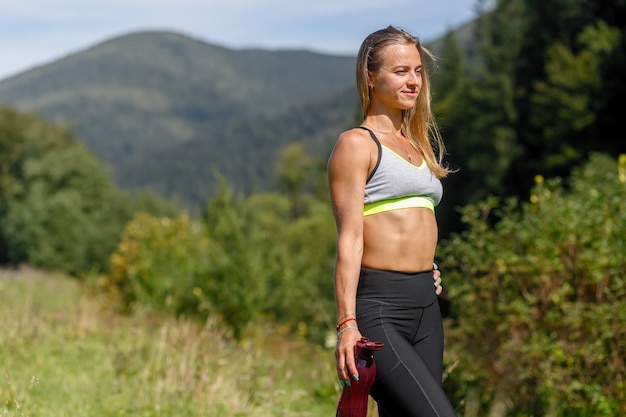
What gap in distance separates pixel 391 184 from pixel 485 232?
4308mm

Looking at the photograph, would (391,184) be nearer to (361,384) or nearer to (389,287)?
(389,287)

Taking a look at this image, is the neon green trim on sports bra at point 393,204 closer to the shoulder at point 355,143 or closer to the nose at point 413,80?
the shoulder at point 355,143

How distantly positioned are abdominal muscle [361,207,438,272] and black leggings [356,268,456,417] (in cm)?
3

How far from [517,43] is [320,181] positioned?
3583cm

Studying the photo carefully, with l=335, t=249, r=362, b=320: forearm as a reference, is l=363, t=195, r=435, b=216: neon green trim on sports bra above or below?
above

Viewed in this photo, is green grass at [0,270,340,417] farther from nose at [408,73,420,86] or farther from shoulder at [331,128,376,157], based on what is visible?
nose at [408,73,420,86]

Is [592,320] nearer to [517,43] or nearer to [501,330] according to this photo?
[501,330]

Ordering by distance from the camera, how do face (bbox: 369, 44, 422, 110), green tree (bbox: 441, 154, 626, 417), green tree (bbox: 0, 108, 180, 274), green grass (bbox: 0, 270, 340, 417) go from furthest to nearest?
green tree (bbox: 0, 108, 180, 274), green tree (bbox: 441, 154, 626, 417), green grass (bbox: 0, 270, 340, 417), face (bbox: 369, 44, 422, 110)

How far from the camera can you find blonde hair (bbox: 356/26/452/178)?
9.95ft

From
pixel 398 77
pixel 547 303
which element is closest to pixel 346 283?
pixel 398 77

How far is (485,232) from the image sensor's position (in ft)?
23.1

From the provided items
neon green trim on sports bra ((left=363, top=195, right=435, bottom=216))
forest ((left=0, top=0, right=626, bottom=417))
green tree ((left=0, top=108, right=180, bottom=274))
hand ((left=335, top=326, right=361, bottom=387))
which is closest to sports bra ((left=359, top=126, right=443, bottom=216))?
neon green trim on sports bra ((left=363, top=195, right=435, bottom=216))

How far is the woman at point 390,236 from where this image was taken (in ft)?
9.16

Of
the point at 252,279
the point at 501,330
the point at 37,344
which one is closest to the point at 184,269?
the point at 252,279
